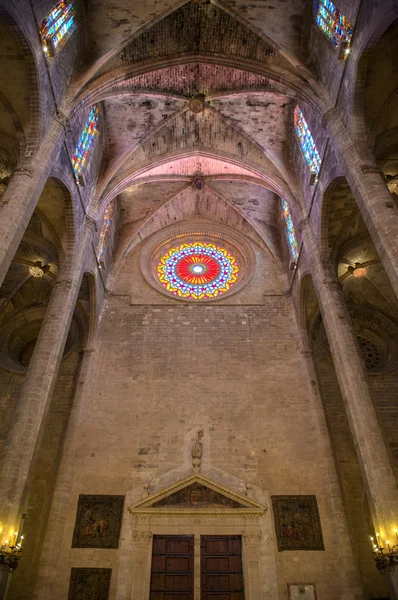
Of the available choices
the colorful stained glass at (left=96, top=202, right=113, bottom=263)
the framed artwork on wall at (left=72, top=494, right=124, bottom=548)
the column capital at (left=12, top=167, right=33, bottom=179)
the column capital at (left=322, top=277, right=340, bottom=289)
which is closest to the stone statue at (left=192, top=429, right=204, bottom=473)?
the framed artwork on wall at (left=72, top=494, right=124, bottom=548)

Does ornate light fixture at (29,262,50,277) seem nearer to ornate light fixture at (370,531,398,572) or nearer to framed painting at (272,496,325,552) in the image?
framed painting at (272,496,325,552)

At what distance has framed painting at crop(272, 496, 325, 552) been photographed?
1145 centimetres

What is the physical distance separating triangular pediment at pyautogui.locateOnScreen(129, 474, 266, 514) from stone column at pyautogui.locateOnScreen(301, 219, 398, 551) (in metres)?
3.97

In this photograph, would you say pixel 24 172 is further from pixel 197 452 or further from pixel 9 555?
pixel 197 452

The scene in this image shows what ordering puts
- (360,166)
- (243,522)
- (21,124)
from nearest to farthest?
(360,166) < (21,124) < (243,522)

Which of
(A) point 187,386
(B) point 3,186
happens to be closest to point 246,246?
(A) point 187,386

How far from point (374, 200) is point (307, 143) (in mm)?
5872

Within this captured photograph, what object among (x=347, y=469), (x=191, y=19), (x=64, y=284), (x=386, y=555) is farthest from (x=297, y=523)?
(x=191, y=19)

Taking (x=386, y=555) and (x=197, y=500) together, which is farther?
(x=197, y=500)

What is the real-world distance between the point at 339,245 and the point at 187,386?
269 inches

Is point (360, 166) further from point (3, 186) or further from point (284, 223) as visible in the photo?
point (3, 186)

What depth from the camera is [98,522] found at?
11.7 m

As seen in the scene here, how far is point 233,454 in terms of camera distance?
13.1 meters

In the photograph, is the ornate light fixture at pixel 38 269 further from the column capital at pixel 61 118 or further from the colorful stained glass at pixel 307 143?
the colorful stained glass at pixel 307 143
